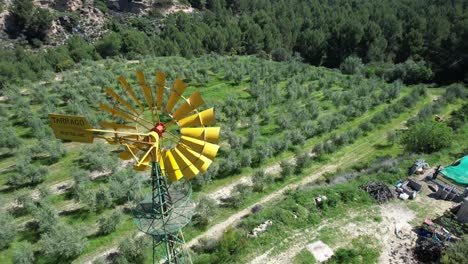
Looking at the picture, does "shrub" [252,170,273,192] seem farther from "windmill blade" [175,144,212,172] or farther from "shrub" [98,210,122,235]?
"windmill blade" [175,144,212,172]

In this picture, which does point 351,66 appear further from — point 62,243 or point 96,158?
point 62,243

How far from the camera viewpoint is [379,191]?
2364 centimetres

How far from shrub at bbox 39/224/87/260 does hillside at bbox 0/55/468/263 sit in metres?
0.09

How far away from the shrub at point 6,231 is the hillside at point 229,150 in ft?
Result: 1.59

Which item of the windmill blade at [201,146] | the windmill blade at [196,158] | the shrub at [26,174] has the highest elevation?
the windmill blade at [201,146]

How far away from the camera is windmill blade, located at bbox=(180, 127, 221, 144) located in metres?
→ 10.8

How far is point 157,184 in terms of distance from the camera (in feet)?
36.1

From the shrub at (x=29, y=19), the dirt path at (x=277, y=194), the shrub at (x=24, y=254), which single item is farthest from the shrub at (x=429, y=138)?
the shrub at (x=29, y=19)

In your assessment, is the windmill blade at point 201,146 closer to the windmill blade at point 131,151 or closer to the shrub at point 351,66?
the windmill blade at point 131,151

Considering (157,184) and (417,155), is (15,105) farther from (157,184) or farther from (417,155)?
(417,155)

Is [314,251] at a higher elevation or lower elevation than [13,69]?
lower

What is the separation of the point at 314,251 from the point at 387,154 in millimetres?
16252

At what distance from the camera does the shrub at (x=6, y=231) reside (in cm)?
2047

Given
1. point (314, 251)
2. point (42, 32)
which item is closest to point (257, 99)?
point (314, 251)
